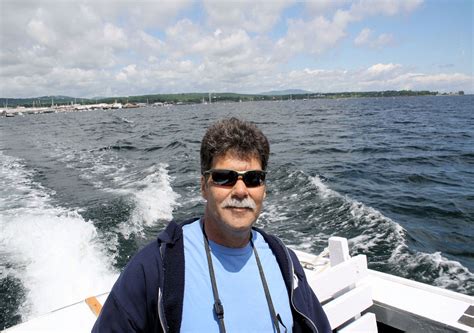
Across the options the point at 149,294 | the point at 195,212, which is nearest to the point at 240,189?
the point at 149,294

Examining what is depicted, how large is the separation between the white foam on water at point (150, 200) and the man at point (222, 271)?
665 centimetres

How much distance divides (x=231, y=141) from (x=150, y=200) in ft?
30.2

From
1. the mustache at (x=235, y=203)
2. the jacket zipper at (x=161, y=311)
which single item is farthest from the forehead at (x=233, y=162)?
the jacket zipper at (x=161, y=311)

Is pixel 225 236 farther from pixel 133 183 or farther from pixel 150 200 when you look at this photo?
pixel 133 183

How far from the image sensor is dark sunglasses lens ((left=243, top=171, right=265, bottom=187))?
1997mm

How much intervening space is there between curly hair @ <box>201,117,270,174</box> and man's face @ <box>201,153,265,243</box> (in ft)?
0.11

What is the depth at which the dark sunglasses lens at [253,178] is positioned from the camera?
200 cm

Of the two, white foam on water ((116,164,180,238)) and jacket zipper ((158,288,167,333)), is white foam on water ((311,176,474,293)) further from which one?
jacket zipper ((158,288,167,333))

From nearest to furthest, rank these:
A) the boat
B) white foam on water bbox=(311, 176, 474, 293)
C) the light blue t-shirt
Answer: the light blue t-shirt, the boat, white foam on water bbox=(311, 176, 474, 293)

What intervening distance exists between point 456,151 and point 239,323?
2038 cm

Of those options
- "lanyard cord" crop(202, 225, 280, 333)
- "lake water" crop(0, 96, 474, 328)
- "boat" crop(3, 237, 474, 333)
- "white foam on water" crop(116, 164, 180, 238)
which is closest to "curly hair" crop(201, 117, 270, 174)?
"lanyard cord" crop(202, 225, 280, 333)

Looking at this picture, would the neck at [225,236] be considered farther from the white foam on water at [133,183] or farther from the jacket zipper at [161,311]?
the white foam on water at [133,183]

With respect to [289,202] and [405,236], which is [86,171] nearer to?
[289,202]

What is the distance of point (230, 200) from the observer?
6.41 feet
